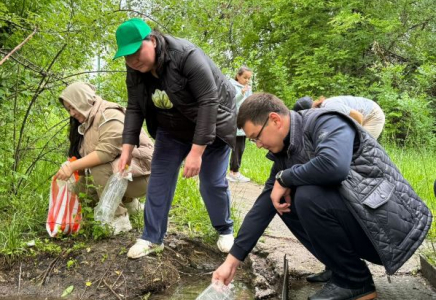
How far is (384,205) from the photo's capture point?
2311mm

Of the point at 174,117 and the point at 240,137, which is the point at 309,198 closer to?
the point at 174,117

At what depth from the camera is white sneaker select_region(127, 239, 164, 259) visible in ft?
11.6

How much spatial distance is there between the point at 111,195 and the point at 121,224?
393 mm

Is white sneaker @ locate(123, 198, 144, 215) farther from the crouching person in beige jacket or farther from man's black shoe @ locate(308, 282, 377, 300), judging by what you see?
man's black shoe @ locate(308, 282, 377, 300)

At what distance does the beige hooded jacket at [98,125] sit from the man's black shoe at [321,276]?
64.3 inches

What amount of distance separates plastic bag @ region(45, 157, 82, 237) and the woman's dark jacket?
1.06 m

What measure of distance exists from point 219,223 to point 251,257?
0.36m

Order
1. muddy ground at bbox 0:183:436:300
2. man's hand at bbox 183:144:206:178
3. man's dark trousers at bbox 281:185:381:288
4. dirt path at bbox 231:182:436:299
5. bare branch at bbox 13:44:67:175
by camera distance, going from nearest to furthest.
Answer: man's dark trousers at bbox 281:185:381:288
dirt path at bbox 231:182:436:299
man's hand at bbox 183:144:206:178
muddy ground at bbox 0:183:436:300
bare branch at bbox 13:44:67:175

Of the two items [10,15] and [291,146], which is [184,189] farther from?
[291,146]

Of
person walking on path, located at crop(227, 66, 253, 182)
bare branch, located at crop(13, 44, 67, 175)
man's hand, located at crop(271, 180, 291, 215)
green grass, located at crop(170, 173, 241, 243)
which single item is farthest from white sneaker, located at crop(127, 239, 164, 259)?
person walking on path, located at crop(227, 66, 253, 182)

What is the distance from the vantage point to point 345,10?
12961 millimetres

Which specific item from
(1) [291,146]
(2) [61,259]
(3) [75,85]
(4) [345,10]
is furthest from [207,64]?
(4) [345,10]

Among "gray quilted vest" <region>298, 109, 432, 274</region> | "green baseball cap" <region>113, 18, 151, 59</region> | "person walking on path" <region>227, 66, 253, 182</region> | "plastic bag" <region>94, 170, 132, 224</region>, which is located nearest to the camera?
"gray quilted vest" <region>298, 109, 432, 274</region>

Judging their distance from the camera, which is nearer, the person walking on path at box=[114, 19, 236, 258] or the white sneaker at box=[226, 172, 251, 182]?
the person walking on path at box=[114, 19, 236, 258]
